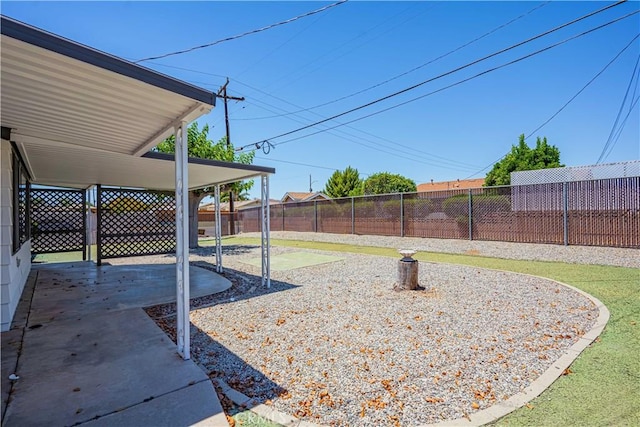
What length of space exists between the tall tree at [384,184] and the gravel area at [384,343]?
2676 centimetres

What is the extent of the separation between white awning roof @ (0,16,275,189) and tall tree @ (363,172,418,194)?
28688mm

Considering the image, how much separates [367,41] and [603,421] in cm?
1158

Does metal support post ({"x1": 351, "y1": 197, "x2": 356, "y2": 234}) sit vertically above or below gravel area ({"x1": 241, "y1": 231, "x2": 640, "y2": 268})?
above

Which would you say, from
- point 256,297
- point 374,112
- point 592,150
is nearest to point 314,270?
point 256,297

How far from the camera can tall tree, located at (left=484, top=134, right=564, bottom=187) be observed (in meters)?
24.2

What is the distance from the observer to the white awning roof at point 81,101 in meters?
1.96

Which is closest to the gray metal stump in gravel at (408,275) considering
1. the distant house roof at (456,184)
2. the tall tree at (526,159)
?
the tall tree at (526,159)

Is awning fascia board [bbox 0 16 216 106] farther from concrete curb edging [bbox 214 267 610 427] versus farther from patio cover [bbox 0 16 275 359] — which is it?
concrete curb edging [bbox 214 267 610 427]

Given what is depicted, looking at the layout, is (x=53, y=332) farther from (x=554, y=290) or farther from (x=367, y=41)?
(x=367, y=41)

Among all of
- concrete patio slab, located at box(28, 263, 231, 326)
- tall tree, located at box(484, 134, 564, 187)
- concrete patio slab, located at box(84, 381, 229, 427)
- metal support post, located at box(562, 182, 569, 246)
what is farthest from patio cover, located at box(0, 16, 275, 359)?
tall tree, located at box(484, 134, 564, 187)

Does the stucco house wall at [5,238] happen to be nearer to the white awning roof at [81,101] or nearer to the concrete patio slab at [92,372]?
the white awning roof at [81,101]

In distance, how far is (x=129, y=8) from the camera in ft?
22.2

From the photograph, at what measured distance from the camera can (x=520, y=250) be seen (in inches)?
392

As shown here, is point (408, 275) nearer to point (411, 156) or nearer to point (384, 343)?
point (384, 343)
